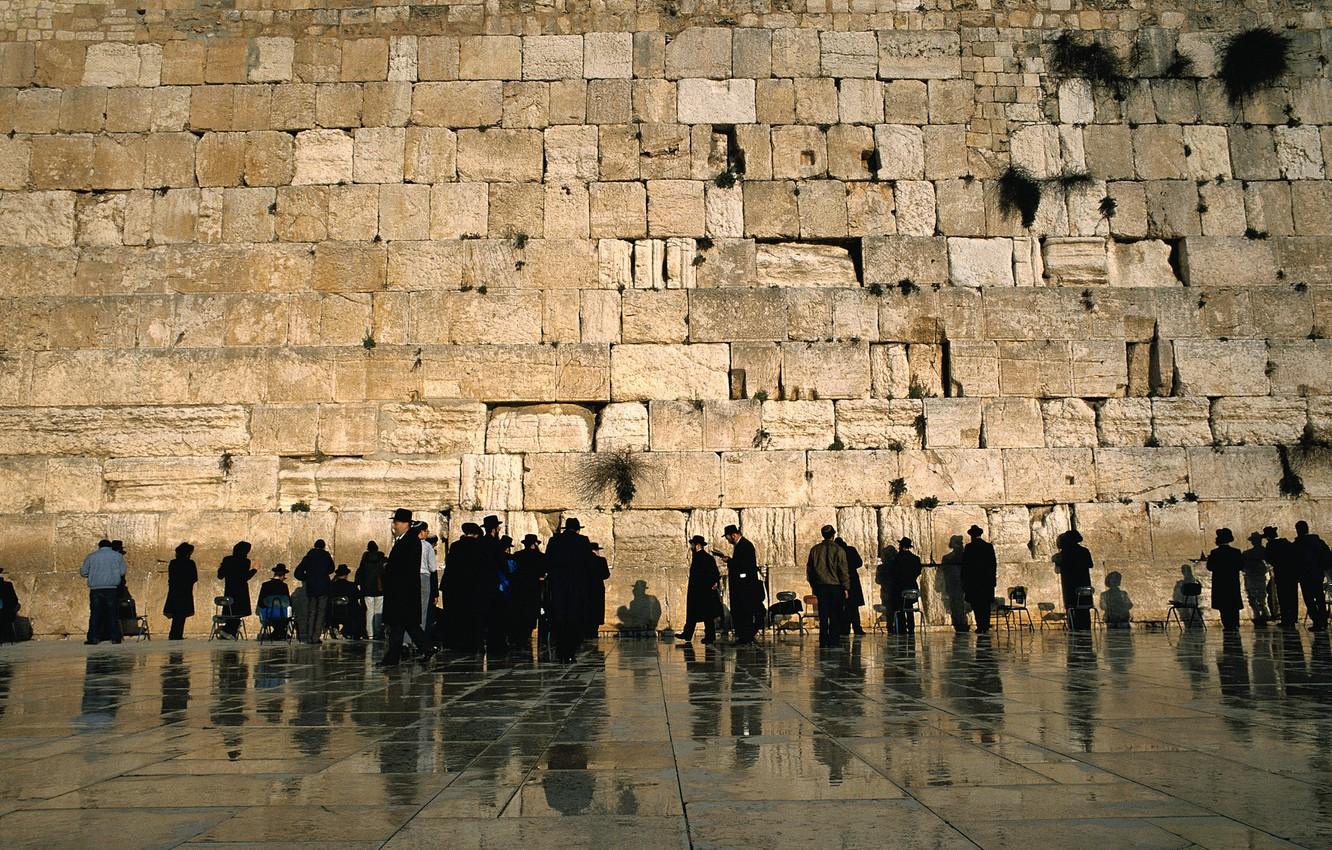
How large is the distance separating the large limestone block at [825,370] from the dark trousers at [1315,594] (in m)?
5.64

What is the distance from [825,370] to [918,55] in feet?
16.0

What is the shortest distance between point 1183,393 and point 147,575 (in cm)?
1367

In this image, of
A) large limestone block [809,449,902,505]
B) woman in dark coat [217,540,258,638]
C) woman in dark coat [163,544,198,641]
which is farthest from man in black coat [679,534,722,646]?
woman in dark coat [163,544,198,641]

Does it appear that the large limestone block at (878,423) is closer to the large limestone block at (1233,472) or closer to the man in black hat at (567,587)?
the large limestone block at (1233,472)

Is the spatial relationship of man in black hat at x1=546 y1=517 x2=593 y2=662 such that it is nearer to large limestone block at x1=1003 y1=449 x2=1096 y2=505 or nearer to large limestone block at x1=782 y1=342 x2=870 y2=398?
large limestone block at x1=782 y1=342 x2=870 y2=398

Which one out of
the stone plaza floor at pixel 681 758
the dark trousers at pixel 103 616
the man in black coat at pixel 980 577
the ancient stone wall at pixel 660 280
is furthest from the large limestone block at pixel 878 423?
the dark trousers at pixel 103 616

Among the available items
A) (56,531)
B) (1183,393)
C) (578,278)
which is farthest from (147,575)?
(1183,393)

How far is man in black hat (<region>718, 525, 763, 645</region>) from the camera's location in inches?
451

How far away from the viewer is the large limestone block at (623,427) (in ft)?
45.0

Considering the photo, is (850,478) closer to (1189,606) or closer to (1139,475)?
(1139,475)

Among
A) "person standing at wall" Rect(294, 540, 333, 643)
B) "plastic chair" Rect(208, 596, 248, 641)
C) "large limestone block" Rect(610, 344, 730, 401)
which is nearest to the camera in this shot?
"person standing at wall" Rect(294, 540, 333, 643)

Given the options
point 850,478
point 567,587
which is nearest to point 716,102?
point 850,478

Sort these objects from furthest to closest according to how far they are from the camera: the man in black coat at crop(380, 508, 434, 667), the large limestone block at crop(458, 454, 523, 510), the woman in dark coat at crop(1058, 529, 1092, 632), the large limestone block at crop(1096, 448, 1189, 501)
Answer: the large limestone block at crop(1096, 448, 1189, 501) → the large limestone block at crop(458, 454, 523, 510) → the woman in dark coat at crop(1058, 529, 1092, 632) → the man in black coat at crop(380, 508, 434, 667)

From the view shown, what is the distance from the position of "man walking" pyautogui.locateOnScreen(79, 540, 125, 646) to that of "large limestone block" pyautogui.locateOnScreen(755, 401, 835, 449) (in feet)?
25.7
